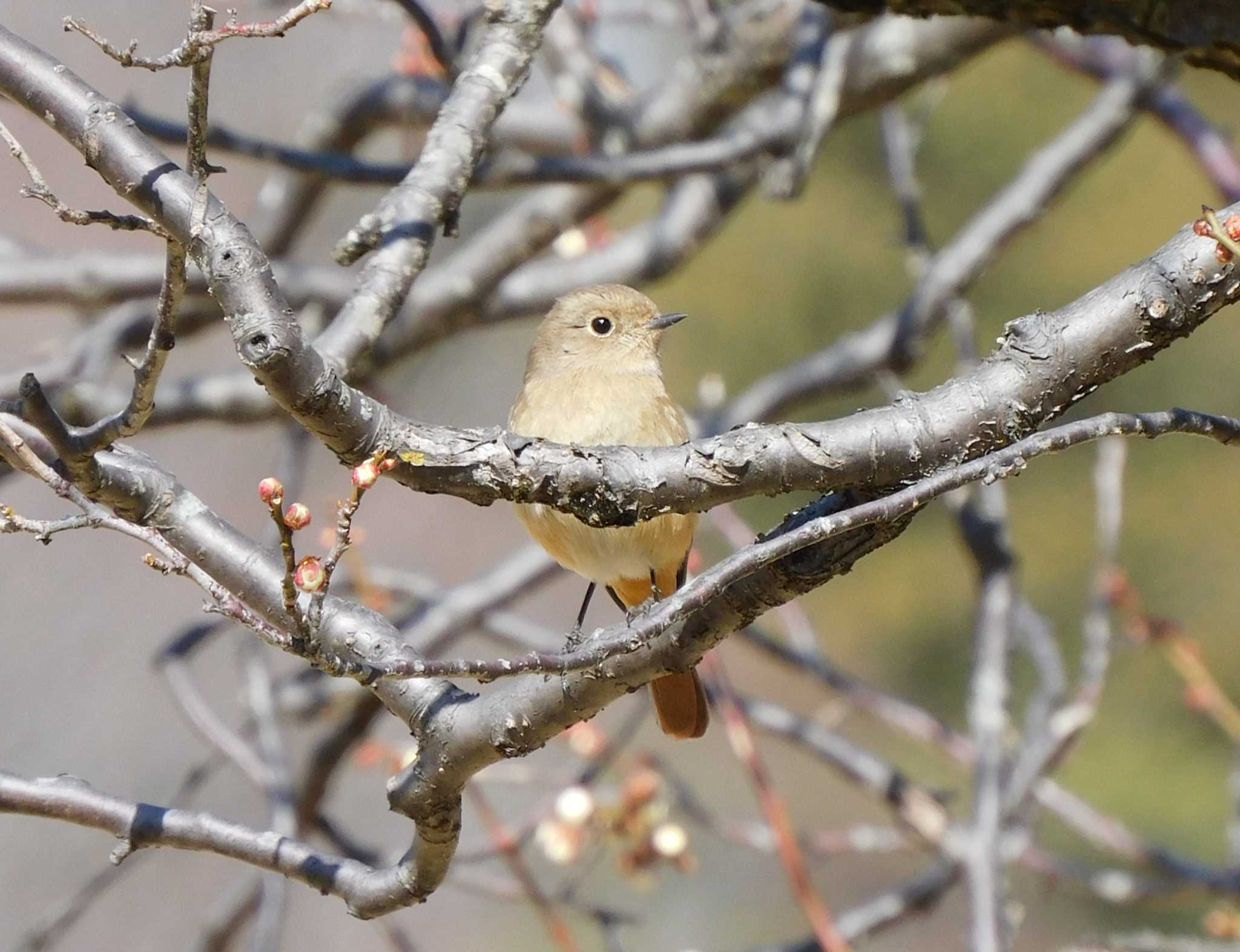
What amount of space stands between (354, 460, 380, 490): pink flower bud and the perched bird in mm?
1348

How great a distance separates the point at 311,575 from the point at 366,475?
0.13 m

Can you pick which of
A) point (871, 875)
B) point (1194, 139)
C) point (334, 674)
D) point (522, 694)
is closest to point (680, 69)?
point (1194, 139)

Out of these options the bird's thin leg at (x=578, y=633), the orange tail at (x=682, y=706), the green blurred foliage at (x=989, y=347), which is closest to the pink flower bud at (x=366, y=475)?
the bird's thin leg at (x=578, y=633)

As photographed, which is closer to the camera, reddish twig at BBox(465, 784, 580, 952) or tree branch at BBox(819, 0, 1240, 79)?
tree branch at BBox(819, 0, 1240, 79)

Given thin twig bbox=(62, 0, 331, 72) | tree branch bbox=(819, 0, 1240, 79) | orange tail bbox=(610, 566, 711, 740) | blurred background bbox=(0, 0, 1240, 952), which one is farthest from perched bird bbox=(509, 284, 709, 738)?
blurred background bbox=(0, 0, 1240, 952)

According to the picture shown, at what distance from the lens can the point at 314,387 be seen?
5.04ft

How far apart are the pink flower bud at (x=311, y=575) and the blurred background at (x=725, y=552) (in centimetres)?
584

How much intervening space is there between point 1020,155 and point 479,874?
35.8 ft

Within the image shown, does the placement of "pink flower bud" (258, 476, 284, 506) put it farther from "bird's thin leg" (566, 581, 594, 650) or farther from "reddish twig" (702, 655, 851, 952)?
"reddish twig" (702, 655, 851, 952)

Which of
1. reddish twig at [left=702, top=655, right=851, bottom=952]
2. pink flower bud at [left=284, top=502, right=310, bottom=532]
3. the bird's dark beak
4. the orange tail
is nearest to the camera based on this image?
pink flower bud at [left=284, top=502, right=310, bottom=532]

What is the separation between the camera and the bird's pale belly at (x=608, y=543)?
299cm

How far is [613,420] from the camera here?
322 centimetres

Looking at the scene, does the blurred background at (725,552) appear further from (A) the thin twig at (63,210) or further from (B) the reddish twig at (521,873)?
(A) the thin twig at (63,210)

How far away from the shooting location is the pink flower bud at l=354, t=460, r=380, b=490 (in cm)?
148
